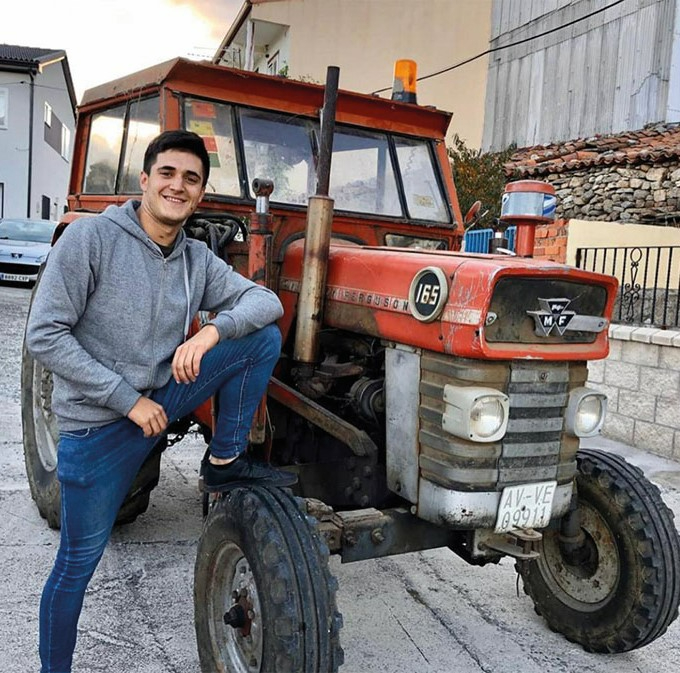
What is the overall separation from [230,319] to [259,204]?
0.74m

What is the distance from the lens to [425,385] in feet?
8.27

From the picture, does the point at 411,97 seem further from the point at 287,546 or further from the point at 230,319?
the point at 287,546

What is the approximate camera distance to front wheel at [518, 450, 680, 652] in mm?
2838

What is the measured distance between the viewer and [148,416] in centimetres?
213

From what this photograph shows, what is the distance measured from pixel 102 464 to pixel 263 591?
578 mm

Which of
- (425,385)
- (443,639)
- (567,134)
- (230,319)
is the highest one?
(567,134)

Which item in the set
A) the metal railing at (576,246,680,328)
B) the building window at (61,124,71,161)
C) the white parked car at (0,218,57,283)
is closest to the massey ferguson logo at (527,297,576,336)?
the metal railing at (576,246,680,328)

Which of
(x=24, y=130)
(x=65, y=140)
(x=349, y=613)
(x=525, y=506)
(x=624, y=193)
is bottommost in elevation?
(x=349, y=613)

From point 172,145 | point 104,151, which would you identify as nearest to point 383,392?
point 172,145

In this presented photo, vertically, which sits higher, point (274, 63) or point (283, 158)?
point (274, 63)

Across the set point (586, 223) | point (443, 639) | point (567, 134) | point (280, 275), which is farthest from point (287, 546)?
point (567, 134)

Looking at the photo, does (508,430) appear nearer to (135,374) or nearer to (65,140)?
(135,374)

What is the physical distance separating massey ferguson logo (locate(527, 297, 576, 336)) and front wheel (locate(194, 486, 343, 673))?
3.06 ft

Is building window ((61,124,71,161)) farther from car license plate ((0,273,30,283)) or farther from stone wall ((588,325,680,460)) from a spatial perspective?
stone wall ((588,325,680,460))
